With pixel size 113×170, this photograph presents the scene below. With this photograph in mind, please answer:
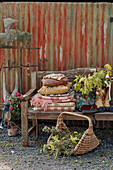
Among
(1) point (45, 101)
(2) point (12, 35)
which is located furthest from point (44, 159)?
(2) point (12, 35)

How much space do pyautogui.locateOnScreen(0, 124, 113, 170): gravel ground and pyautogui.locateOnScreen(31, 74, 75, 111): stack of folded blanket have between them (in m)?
0.75

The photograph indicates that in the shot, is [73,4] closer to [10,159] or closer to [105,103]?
[105,103]

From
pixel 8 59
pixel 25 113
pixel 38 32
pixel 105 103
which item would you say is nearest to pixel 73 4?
pixel 38 32

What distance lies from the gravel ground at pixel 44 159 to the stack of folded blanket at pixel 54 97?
752mm

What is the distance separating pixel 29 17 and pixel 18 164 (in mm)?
3244

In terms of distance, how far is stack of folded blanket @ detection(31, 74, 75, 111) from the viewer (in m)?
4.14

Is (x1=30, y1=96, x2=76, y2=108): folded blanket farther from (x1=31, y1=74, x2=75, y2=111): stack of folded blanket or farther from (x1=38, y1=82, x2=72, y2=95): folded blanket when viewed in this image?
(x1=38, y1=82, x2=72, y2=95): folded blanket

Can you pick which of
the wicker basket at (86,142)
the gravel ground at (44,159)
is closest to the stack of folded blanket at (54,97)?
the wicker basket at (86,142)

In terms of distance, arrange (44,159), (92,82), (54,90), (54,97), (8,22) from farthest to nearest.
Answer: (8,22) < (54,90) < (54,97) < (92,82) < (44,159)

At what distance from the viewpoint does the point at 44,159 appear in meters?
3.72

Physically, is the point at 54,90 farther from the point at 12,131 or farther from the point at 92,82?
the point at 12,131

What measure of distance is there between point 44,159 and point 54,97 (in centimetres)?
112

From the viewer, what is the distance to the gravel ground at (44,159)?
11.4ft

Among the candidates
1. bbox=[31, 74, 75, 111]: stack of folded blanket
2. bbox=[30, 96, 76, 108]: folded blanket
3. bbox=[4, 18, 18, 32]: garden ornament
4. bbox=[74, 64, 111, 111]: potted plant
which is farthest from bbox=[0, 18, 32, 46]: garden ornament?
bbox=[74, 64, 111, 111]: potted plant
